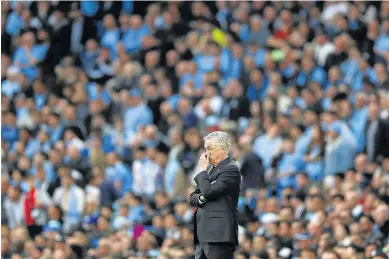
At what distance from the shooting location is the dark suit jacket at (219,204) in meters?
10.9

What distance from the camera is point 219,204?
10953 mm

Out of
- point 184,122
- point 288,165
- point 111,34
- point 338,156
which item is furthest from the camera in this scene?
point 111,34

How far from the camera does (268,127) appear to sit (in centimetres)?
2042

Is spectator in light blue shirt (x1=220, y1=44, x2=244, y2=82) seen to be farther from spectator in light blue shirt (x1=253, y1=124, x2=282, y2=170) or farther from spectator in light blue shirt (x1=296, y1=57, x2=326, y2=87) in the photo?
spectator in light blue shirt (x1=253, y1=124, x2=282, y2=170)

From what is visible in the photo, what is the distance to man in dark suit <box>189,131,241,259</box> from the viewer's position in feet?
35.7

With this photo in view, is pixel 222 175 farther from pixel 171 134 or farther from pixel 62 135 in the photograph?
pixel 62 135

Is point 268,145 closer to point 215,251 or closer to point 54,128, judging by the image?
point 54,128

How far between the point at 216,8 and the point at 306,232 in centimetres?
823

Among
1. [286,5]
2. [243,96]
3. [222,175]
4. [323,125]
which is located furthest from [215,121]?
[222,175]

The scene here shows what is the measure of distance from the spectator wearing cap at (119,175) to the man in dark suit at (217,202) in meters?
9.76

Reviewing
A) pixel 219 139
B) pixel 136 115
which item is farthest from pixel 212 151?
pixel 136 115

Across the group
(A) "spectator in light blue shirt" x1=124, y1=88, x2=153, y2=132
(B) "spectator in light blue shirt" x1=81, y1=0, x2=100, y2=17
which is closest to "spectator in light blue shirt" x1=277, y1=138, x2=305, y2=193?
(A) "spectator in light blue shirt" x1=124, y1=88, x2=153, y2=132

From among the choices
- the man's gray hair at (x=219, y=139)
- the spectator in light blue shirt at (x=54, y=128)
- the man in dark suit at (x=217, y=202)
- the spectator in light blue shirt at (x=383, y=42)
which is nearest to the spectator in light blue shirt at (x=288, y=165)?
the spectator in light blue shirt at (x=383, y=42)

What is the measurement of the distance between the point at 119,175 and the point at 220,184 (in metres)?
10.2
